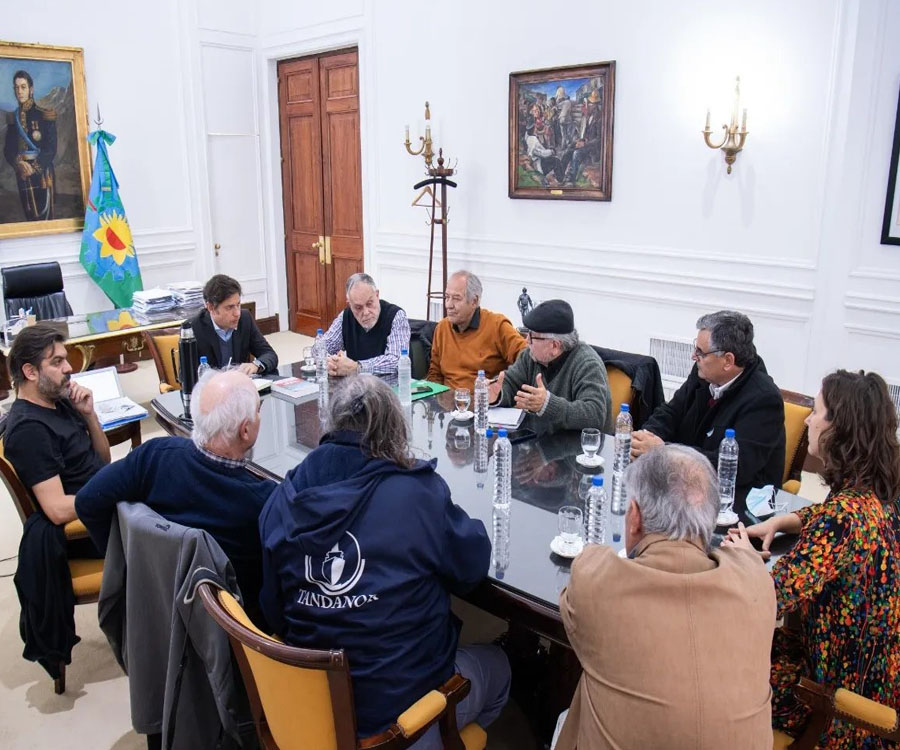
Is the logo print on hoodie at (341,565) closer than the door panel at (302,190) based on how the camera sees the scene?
Yes

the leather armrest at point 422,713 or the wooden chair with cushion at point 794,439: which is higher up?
→ the wooden chair with cushion at point 794,439

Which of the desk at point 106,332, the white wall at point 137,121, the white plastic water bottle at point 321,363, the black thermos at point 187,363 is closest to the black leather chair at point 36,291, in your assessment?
the desk at point 106,332

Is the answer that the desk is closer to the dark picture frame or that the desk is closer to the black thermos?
the black thermos

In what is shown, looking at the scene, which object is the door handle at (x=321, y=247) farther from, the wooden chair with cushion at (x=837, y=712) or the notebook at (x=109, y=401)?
the wooden chair with cushion at (x=837, y=712)

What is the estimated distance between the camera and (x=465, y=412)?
10.2 ft

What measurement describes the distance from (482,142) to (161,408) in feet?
10.6

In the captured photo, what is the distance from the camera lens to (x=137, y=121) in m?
6.49

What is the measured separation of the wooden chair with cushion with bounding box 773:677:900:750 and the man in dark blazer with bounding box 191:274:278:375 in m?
2.80

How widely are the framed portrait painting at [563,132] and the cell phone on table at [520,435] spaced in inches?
102

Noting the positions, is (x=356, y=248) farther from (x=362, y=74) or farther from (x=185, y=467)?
(x=185, y=467)

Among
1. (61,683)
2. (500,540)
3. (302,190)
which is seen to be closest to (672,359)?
(500,540)

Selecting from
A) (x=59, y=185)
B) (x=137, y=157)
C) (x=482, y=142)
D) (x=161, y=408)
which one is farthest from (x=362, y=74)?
(x=161, y=408)

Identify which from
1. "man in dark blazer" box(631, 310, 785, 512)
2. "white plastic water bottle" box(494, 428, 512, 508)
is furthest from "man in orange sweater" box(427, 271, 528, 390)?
"white plastic water bottle" box(494, 428, 512, 508)

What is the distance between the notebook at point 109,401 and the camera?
3.27 m
